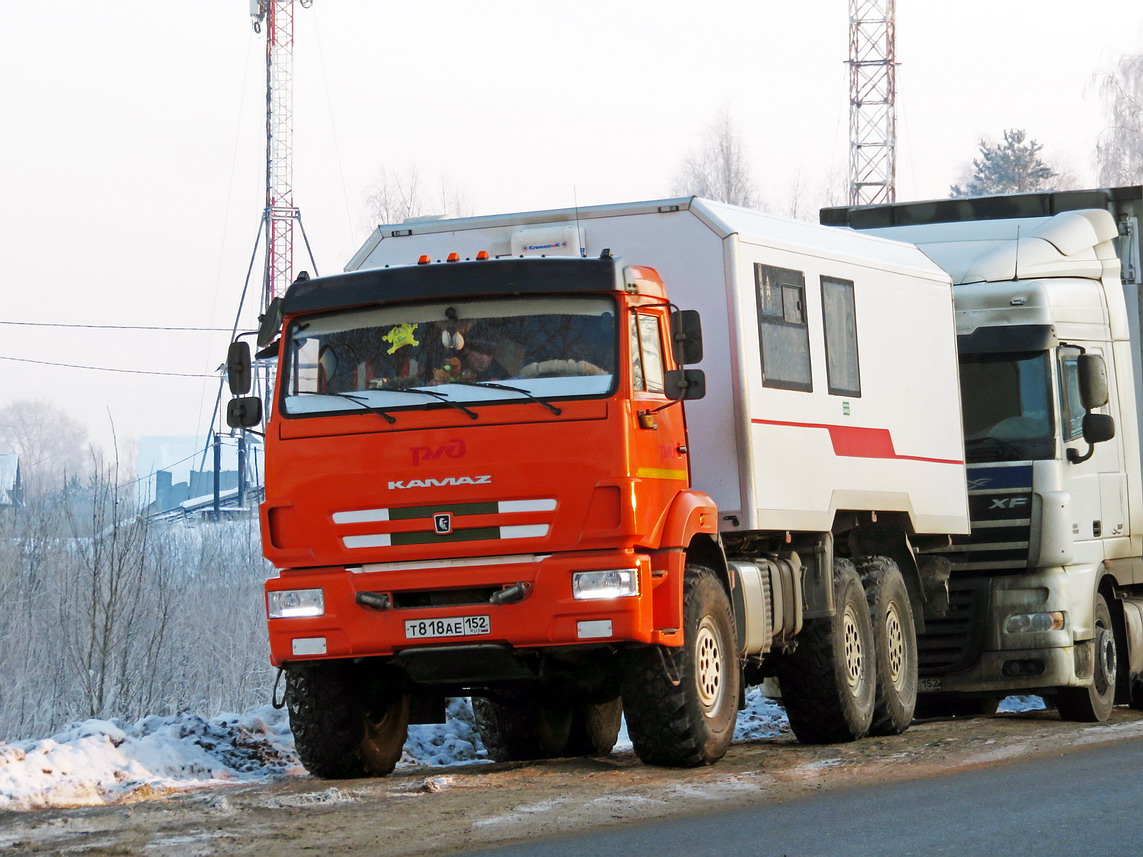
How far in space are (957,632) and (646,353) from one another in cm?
544

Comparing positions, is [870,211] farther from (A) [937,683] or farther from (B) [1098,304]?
(A) [937,683]

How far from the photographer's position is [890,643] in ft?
43.0

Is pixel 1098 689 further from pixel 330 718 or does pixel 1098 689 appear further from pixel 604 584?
pixel 330 718

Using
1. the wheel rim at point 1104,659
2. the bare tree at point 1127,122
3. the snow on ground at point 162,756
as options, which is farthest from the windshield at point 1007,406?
the bare tree at point 1127,122

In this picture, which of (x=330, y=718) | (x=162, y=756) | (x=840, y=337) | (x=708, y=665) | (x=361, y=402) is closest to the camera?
(x=361, y=402)

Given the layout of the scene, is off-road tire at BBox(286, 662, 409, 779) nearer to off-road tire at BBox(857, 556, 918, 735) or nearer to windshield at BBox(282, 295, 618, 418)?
windshield at BBox(282, 295, 618, 418)

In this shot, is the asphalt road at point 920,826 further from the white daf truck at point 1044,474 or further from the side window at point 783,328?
the white daf truck at point 1044,474

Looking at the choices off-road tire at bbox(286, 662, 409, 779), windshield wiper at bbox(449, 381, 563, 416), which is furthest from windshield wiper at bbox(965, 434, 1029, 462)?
off-road tire at bbox(286, 662, 409, 779)

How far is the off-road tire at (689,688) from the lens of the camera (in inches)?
387

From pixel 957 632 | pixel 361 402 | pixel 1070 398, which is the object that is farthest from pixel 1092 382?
pixel 361 402

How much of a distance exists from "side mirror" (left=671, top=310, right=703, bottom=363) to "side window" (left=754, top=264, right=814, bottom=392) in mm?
1258

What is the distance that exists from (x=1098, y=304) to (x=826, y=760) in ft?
19.7

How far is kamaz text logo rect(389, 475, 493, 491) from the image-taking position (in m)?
9.33

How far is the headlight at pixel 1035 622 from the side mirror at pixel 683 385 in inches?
209
